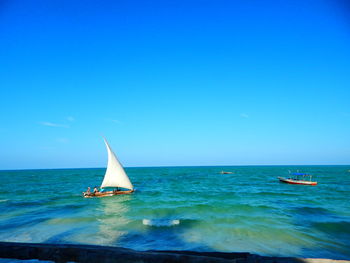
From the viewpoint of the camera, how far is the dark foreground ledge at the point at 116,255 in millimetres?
2873

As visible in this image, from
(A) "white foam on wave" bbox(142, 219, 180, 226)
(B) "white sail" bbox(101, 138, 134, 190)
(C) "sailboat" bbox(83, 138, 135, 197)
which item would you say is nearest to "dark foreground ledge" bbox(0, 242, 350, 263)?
(A) "white foam on wave" bbox(142, 219, 180, 226)

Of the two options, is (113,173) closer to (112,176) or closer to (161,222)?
(112,176)

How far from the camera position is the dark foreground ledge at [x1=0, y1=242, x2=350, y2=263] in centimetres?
287

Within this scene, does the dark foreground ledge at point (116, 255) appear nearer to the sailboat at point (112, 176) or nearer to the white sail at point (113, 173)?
the sailboat at point (112, 176)

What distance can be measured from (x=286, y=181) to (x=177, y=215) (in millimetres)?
42922

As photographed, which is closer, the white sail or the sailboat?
the sailboat

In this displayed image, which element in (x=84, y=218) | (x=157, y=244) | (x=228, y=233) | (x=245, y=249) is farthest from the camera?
(x=84, y=218)

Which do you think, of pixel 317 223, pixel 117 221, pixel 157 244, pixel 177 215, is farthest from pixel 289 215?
pixel 117 221

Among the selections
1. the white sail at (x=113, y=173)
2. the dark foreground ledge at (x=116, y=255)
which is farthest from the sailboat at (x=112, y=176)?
the dark foreground ledge at (x=116, y=255)

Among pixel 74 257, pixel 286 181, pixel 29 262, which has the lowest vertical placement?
pixel 286 181

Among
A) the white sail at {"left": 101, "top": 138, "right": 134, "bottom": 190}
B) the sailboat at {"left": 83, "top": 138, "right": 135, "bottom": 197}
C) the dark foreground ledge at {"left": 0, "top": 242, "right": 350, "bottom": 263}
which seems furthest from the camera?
the white sail at {"left": 101, "top": 138, "right": 134, "bottom": 190}

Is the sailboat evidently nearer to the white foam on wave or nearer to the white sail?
the white sail

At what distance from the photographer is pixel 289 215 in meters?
17.3

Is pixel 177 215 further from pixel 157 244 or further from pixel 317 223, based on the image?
pixel 317 223
